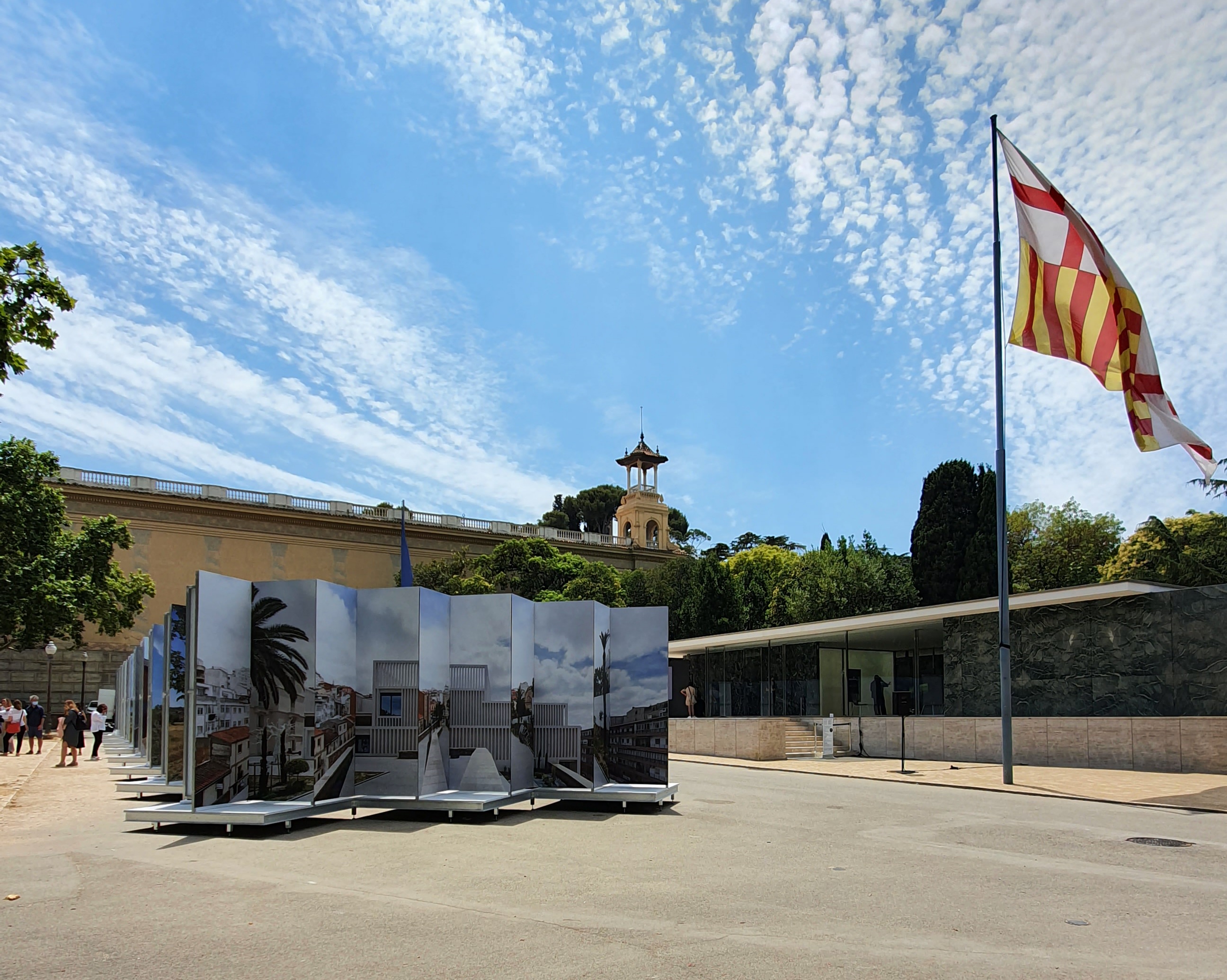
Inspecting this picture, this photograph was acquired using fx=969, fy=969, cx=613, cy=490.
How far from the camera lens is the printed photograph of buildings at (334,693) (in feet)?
43.3

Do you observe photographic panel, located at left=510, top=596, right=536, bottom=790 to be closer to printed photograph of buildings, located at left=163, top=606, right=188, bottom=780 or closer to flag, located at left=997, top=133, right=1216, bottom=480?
printed photograph of buildings, located at left=163, top=606, right=188, bottom=780

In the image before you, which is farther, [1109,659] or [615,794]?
[1109,659]

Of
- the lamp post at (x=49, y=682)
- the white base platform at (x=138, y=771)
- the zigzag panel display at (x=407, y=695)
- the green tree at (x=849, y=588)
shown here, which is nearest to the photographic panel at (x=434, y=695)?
the zigzag panel display at (x=407, y=695)

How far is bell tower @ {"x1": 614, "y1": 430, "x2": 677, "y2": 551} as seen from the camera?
8400 cm

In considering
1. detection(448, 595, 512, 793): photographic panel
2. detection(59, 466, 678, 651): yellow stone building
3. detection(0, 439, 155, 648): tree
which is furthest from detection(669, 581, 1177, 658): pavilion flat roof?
detection(59, 466, 678, 651): yellow stone building

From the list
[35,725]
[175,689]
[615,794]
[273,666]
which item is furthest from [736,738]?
[35,725]

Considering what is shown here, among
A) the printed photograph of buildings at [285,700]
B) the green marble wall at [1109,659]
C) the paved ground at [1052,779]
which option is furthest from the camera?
the green marble wall at [1109,659]

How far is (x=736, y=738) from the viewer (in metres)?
29.0

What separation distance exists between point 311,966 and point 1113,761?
21125 millimetres

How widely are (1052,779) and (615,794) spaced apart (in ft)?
34.6

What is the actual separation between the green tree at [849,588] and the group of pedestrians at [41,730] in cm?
3094

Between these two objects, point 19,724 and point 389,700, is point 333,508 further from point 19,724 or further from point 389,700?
point 389,700

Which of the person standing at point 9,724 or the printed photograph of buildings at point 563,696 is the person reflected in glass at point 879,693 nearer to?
the printed photograph of buildings at point 563,696

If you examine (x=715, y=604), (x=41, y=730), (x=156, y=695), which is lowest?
(x=41, y=730)
